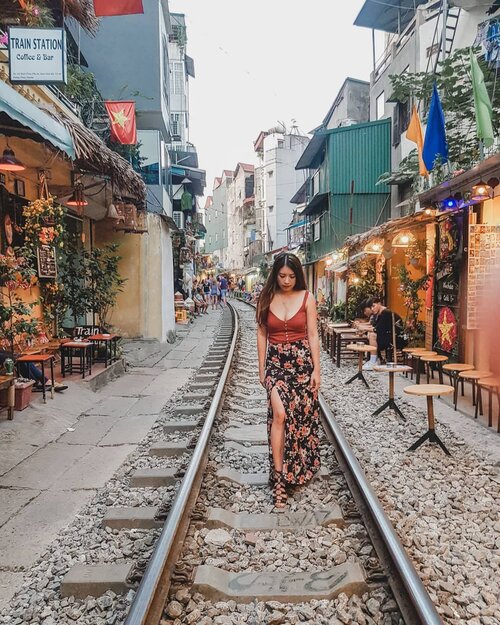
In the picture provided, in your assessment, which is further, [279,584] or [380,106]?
[380,106]

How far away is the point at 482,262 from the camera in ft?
27.1

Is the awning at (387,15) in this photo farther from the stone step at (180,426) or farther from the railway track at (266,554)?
the railway track at (266,554)

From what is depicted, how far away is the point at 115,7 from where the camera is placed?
8.02 meters

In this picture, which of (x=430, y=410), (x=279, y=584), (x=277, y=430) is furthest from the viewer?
(x=430, y=410)

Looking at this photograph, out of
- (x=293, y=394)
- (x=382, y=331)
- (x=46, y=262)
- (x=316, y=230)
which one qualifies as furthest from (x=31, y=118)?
(x=316, y=230)

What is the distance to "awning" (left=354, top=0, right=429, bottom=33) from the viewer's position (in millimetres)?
17720

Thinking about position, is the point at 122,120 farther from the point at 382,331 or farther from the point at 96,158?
the point at 382,331

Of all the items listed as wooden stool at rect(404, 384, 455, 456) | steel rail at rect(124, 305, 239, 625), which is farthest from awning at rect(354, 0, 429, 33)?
steel rail at rect(124, 305, 239, 625)

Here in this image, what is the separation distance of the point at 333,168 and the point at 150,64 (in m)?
10.2

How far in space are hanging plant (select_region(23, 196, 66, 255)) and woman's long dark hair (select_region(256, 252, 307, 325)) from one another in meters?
4.54

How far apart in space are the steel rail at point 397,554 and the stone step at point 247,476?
0.26 metres

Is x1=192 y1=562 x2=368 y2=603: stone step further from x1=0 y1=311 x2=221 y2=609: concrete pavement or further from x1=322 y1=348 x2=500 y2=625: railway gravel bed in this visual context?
x1=0 y1=311 x2=221 y2=609: concrete pavement

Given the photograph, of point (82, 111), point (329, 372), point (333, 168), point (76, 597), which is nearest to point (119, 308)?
point (82, 111)

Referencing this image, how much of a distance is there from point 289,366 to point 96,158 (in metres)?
5.58
